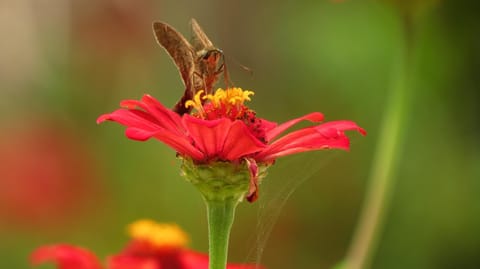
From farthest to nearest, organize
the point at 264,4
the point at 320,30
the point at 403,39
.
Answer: the point at 264,4, the point at 320,30, the point at 403,39

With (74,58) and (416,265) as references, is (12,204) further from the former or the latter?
(416,265)

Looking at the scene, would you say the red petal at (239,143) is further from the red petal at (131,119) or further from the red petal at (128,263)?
the red petal at (128,263)

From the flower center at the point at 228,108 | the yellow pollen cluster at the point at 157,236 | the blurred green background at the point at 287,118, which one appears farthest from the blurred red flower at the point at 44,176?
the flower center at the point at 228,108

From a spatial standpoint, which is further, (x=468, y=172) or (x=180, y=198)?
(x=180, y=198)

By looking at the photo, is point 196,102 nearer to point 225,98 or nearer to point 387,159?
point 225,98

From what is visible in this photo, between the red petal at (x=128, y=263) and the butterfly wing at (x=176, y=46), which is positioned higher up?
the butterfly wing at (x=176, y=46)

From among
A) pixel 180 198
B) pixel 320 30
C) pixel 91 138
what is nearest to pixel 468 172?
pixel 320 30

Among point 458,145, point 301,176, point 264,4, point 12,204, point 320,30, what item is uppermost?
point 264,4
